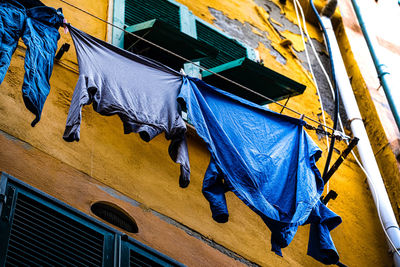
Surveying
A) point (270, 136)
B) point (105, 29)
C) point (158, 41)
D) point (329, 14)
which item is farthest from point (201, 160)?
point (329, 14)

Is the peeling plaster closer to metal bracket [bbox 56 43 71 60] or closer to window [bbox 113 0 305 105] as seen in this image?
window [bbox 113 0 305 105]

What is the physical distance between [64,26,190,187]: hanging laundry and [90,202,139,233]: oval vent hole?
58 centimetres

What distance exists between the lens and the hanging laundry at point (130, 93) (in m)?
4.43

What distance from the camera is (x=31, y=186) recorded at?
13.6 ft

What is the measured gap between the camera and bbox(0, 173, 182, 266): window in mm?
3791

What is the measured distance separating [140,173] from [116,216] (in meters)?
0.47

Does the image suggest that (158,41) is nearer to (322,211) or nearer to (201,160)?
(201,160)

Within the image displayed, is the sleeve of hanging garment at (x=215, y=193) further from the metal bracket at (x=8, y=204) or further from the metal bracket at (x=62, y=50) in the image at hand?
the metal bracket at (x=62, y=50)

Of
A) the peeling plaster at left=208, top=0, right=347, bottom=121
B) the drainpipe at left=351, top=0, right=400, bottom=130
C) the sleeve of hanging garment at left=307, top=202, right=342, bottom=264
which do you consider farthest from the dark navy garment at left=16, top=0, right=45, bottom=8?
the drainpipe at left=351, top=0, right=400, bottom=130

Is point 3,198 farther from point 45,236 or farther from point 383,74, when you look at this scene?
point 383,74

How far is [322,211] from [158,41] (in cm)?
206

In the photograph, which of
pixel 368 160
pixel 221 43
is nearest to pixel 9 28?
pixel 221 43

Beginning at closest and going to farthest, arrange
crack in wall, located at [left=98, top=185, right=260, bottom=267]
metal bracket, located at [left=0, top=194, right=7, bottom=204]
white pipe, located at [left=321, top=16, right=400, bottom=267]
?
metal bracket, located at [left=0, top=194, right=7, bottom=204]
crack in wall, located at [left=98, top=185, right=260, bottom=267]
white pipe, located at [left=321, top=16, right=400, bottom=267]

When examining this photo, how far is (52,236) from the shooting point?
13.1 feet
